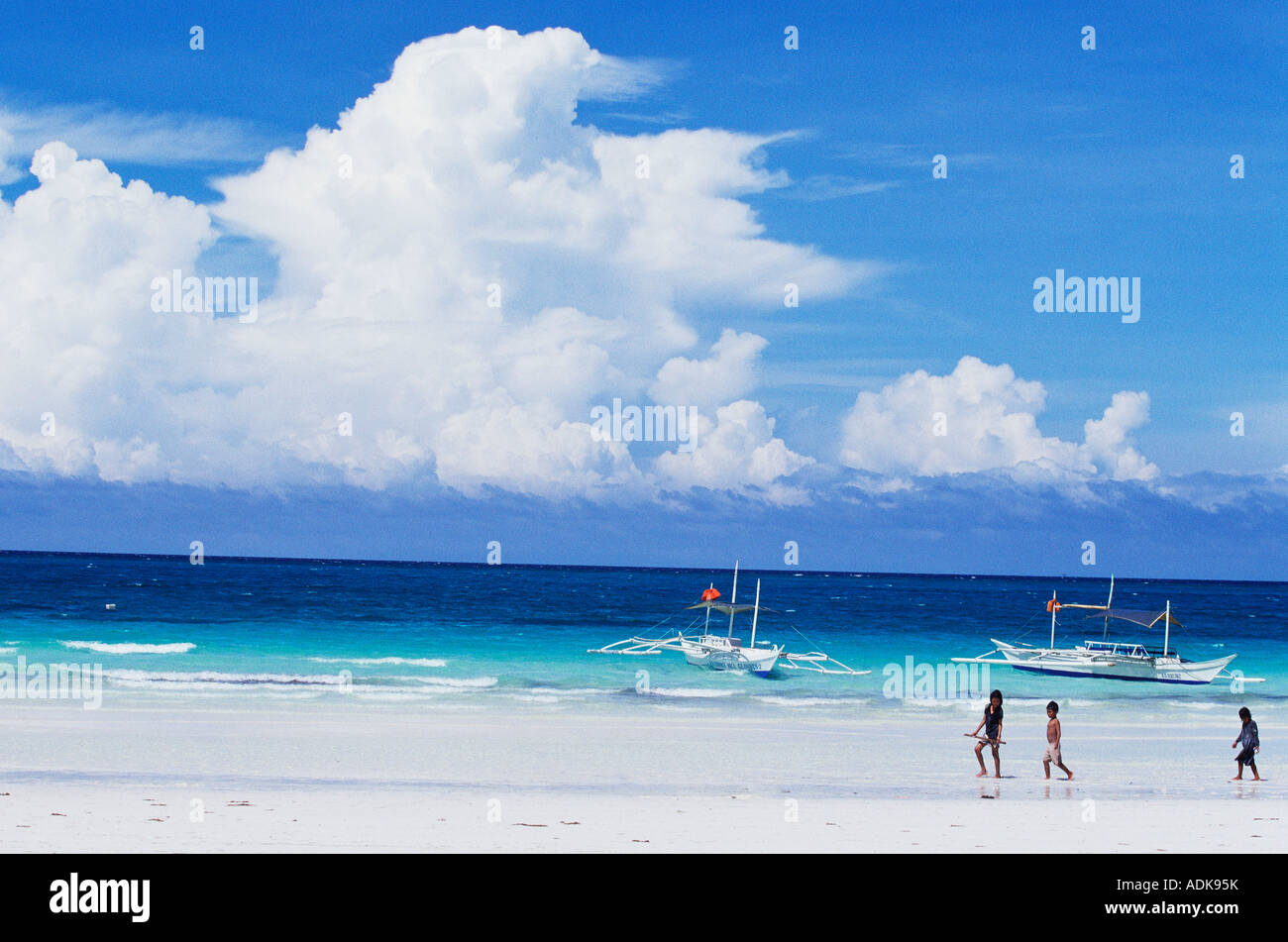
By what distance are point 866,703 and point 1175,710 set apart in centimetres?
838

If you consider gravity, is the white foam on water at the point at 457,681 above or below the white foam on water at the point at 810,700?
above

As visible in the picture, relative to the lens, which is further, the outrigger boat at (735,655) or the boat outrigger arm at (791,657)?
the boat outrigger arm at (791,657)

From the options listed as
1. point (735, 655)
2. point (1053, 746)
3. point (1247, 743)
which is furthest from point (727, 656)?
point (1247, 743)

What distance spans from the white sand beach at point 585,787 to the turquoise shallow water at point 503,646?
4856 millimetres

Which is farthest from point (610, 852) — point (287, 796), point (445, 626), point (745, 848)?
point (445, 626)

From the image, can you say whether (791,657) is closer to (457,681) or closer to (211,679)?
(457,681)

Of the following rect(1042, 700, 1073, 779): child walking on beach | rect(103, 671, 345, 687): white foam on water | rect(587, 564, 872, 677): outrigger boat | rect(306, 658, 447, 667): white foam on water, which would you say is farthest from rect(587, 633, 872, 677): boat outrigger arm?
rect(1042, 700, 1073, 779): child walking on beach

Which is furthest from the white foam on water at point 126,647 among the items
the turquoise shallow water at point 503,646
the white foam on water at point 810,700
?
the white foam on water at point 810,700

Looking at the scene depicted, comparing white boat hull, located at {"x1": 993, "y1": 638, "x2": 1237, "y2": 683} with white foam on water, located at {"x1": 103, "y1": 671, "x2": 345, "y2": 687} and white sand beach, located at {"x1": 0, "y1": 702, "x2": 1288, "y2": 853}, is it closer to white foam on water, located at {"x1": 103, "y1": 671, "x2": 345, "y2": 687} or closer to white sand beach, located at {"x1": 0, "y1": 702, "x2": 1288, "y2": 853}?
white sand beach, located at {"x1": 0, "y1": 702, "x2": 1288, "y2": 853}

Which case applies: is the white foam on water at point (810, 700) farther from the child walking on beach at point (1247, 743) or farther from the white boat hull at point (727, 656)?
the child walking on beach at point (1247, 743)

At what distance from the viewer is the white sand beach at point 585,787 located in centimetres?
1312

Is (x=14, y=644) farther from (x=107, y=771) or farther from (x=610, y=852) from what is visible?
(x=610, y=852)
